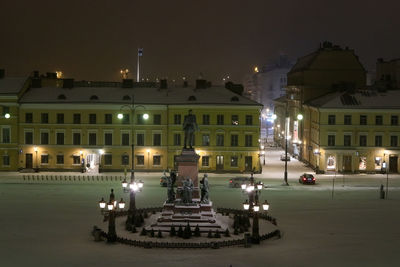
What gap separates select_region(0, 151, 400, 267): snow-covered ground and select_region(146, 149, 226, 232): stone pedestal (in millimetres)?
3944

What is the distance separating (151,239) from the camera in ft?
123

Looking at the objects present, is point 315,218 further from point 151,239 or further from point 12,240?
point 12,240

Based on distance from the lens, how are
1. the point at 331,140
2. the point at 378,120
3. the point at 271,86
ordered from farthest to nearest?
the point at 271,86, the point at 331,140, the point at 378,120

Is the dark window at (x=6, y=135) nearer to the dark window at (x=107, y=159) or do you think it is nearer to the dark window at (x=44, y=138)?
the dark window at (x=44, y=138)

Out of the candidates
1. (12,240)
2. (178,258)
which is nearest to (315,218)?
(178,258)

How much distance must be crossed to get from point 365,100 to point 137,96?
83.3ft

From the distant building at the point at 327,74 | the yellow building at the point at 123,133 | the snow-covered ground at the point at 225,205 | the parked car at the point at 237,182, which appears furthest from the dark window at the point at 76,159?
the distant building at the point at 327,74

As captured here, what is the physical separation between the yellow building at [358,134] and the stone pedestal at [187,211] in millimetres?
38742

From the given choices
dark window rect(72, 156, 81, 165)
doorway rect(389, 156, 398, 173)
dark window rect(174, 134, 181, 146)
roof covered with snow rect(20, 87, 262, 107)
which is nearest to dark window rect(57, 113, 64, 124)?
roof covered with snow rect(20, 87, 262, 107)

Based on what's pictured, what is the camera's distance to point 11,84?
78875 millimetres

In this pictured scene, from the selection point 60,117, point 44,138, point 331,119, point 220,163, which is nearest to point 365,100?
point 331,119

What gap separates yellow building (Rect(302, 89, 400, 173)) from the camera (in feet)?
253

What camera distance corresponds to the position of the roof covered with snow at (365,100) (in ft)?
254

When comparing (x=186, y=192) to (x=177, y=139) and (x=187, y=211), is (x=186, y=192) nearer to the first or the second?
(x=187, y=211)
